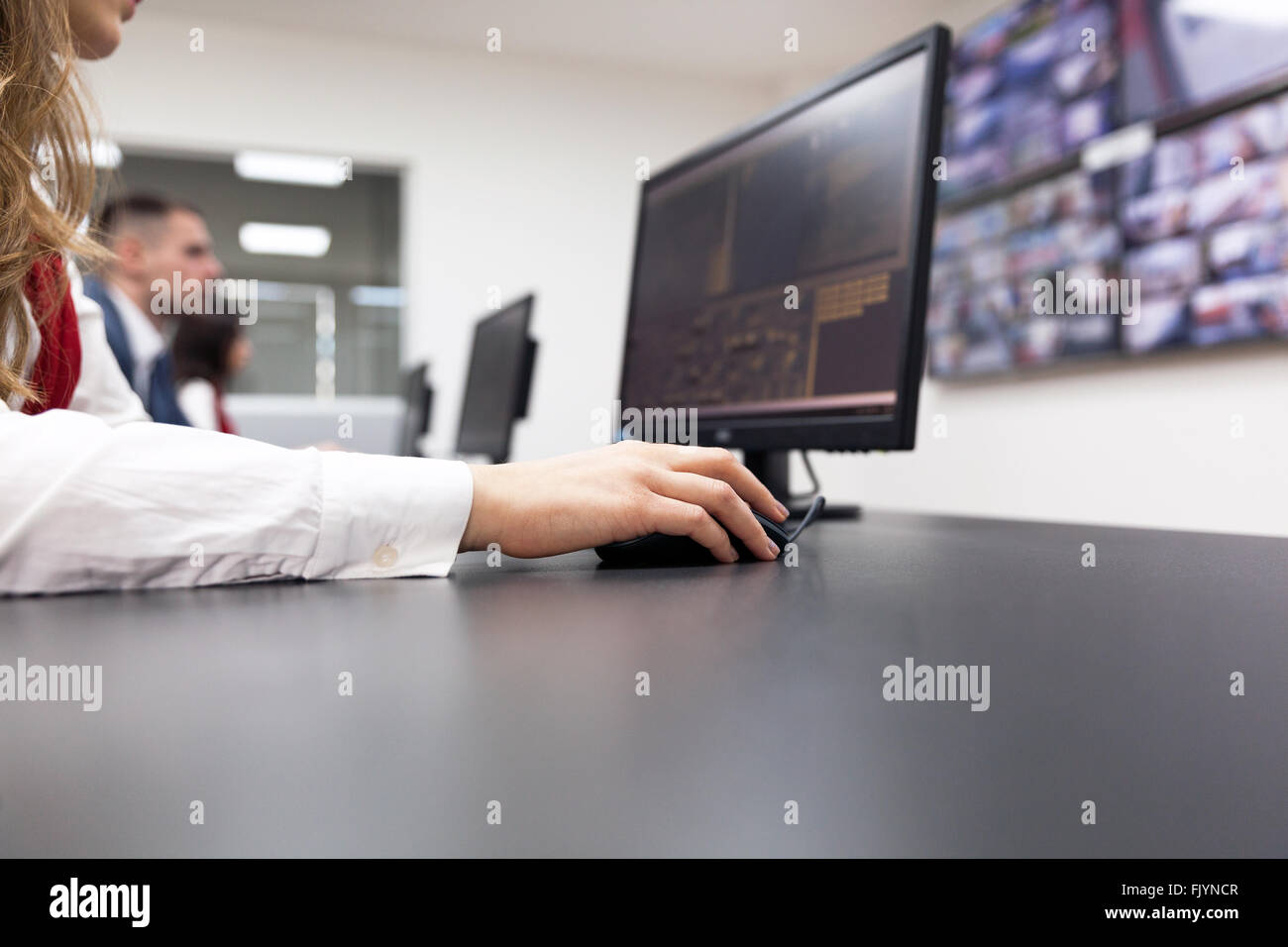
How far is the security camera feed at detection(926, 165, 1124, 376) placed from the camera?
278cm

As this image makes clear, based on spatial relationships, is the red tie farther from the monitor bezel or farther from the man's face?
the man's face

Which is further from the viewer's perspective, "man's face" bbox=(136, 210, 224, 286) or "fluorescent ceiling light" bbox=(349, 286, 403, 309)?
"fluorescent ceiling light" bbox=(349, 286, 403, 309)

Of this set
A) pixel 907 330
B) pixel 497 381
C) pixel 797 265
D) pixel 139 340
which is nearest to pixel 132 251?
pixel 139 340

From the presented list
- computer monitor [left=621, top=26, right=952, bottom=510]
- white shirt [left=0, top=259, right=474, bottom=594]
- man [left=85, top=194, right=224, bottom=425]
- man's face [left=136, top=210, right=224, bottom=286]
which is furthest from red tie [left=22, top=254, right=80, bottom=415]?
man's face [left=136, top=210, right=224, bottom=286]

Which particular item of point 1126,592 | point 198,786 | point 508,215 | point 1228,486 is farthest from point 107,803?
point 508,215

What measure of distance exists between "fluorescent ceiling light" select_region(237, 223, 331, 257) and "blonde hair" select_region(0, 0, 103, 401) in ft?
15.4

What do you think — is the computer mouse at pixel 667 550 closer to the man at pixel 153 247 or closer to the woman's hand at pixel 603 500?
the woman's hand at pixel 603 500

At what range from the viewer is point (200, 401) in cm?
284

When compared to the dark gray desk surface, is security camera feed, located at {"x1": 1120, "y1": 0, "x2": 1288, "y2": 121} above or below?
above

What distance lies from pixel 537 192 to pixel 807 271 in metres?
3.64

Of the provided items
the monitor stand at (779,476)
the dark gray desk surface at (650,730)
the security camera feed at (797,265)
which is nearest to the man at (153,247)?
the security camera feed at (797,265)

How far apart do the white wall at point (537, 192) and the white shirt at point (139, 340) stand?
5.58ft
